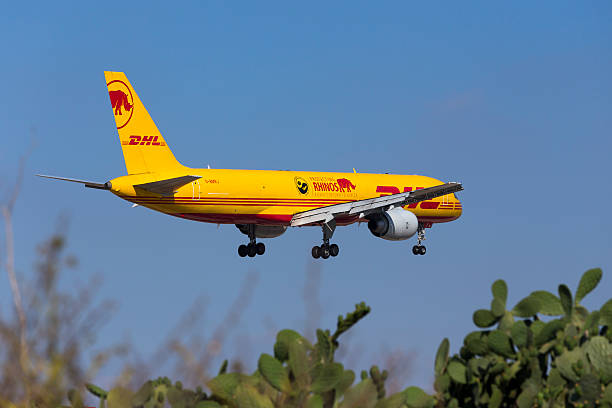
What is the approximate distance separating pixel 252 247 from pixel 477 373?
33703mm

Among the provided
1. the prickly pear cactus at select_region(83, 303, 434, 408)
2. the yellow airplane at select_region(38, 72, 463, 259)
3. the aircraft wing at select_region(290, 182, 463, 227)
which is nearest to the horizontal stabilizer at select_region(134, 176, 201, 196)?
the yellow airplane at select_region(38, 72, 463, 259)

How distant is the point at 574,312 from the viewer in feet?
28.0

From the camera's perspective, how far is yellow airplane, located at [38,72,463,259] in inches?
1401

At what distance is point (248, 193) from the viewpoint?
124 feet

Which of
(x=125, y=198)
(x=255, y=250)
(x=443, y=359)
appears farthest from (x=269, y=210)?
(x=443, y=359)

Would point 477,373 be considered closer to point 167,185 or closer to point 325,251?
point 167,185

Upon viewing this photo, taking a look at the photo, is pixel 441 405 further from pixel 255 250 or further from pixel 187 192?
pixel 255 250

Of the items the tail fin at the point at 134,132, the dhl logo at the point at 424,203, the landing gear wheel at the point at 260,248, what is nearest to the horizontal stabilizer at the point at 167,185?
the tail fin at the point at 134,132

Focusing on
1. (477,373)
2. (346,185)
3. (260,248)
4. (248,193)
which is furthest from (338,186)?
(477,373)

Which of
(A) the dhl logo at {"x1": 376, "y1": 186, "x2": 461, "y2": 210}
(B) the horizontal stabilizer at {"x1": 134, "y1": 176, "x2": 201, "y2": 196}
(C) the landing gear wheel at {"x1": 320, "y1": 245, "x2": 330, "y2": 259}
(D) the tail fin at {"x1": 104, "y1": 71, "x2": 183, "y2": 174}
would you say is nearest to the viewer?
(B) the horizontal stabilizer at {"x1": 134, "y1": 176, "x2": 201, "y2": 196}

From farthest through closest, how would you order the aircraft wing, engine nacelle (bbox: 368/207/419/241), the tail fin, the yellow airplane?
the aircraft wing < engine nacelle (bbox: 368/207/419/241) < the tail fin < the yellow airplane

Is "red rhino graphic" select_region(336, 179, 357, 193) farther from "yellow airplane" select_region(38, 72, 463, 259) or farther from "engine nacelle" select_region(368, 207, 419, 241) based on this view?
"engine nacelle" select_region(368, 207, 419, 241)

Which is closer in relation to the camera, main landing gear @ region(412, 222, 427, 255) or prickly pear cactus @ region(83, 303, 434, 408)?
prickly pear cactus @ region(83, 303, 434, 408)

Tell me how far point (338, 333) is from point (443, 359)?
6.38 feet
